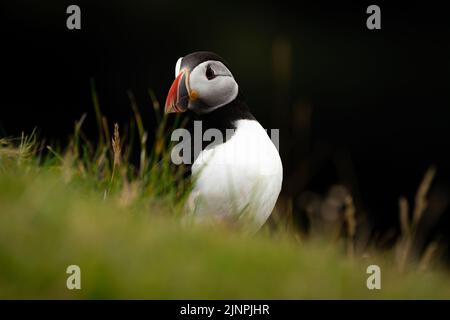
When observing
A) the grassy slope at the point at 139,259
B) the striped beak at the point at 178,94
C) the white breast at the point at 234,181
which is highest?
the striped beak at the point at 178,94

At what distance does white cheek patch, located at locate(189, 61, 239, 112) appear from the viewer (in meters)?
5.22

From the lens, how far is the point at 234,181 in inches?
191

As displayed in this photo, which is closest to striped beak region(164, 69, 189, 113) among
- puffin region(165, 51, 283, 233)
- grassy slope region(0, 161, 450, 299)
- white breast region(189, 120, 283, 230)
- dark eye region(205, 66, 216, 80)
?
puffin region(165, 51, 283, 233)

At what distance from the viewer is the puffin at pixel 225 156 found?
4.83m

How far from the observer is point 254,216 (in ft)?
15.8

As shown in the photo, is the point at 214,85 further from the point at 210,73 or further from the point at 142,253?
the point at 142,253

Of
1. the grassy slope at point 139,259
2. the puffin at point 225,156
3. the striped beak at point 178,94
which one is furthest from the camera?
the striped beak at point 178,94

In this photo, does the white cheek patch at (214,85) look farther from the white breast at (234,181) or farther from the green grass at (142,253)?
the green grass at (142,253)

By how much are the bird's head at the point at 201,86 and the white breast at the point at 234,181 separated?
1.32 ft

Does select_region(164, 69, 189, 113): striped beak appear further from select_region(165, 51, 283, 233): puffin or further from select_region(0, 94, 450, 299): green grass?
select_region(0, 94, 450, 299): green grass

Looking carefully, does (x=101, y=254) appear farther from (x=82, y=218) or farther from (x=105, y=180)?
(x=105, y=180)

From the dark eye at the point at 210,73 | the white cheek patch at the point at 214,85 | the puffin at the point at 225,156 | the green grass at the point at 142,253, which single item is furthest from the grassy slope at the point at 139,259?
the dark eye at the point at 210,73
